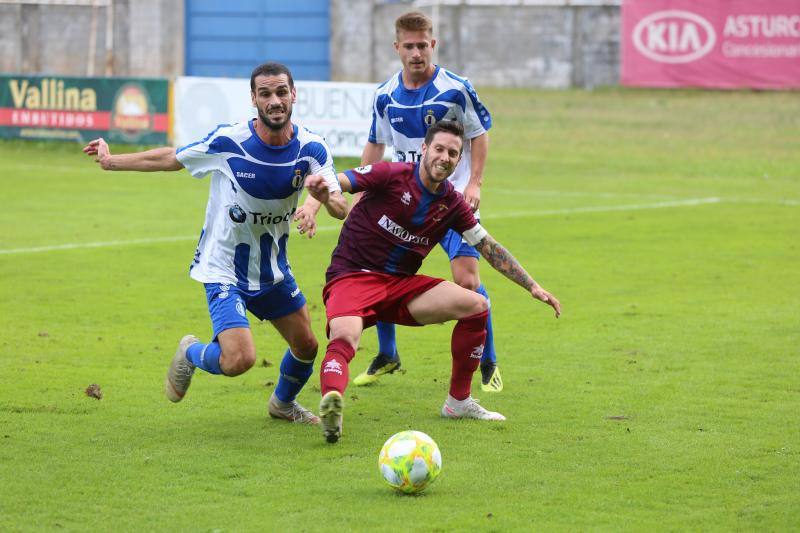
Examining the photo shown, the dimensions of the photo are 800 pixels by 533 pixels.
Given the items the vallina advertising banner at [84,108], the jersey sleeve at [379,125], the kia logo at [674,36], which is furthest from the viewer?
the kia logo at [674,36]

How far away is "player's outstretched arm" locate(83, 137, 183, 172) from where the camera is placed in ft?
23.5

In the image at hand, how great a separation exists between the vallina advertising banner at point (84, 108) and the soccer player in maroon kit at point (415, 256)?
54.9 ft

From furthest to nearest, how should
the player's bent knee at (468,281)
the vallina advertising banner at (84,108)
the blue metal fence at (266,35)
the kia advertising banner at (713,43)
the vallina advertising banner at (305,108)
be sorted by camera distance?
the blue metal fence at (266,35), the kia advertising banner at (713,43), the vallina advertising banner at (84,108), the vallina advertising banner at (305,108), the player's bent knee at (468,281)

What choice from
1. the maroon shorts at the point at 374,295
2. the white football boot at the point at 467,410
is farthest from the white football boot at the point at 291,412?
the white football boot at the point at 467,410

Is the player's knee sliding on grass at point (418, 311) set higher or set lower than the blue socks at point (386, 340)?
higher

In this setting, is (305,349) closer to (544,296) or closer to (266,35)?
(544,296)

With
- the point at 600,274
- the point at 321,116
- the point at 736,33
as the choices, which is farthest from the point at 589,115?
the point at 600,274

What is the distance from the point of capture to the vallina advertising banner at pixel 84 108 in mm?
23734

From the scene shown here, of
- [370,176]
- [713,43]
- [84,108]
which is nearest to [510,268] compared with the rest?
[370,176]

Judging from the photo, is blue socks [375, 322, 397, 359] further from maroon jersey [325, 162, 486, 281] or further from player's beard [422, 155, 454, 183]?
player's beard [422, 155, 454, 183]

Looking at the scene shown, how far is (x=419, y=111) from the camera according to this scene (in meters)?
8.95

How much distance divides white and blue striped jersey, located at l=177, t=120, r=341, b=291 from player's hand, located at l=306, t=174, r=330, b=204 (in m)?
0.35

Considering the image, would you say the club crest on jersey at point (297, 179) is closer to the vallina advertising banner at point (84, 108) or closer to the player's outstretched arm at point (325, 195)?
the player's outstretched arm at point (325, 195)

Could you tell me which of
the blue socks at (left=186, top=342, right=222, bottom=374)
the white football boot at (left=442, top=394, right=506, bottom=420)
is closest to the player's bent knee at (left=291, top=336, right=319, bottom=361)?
the blue socks at (left=186, top=342, right=222, bottom=374)
